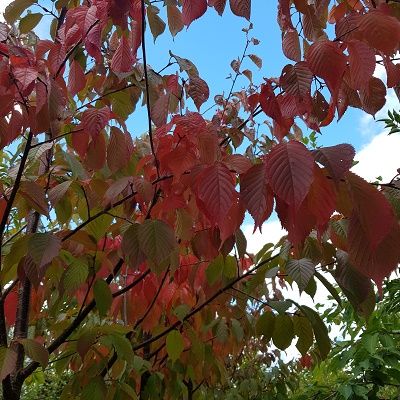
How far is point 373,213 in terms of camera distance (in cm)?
66

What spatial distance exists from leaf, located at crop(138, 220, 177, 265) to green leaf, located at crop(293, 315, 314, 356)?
443mm

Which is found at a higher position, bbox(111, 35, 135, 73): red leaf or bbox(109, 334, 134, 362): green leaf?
bbox(111, 35, 135, 73): red leaf

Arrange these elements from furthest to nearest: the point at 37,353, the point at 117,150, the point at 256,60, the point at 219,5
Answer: the point at 256,60
the point at 117,150
the point at 37,353
the point at 219,5

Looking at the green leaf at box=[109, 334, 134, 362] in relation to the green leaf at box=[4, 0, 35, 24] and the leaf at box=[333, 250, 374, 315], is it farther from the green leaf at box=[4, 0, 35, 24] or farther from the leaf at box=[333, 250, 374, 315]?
the green leaf at box=[4, 0, 35, 24]

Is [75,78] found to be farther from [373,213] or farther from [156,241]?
[373,213]

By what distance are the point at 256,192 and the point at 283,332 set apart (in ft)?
1.96

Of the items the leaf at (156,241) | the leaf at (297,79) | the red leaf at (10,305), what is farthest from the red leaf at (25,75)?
the red leaf at (10,305)

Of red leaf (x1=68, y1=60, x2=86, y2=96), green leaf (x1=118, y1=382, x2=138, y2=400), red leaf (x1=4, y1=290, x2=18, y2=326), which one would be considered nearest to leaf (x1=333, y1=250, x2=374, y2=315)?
green leaf (x1=118, y1=382, x2=138, y2=400)

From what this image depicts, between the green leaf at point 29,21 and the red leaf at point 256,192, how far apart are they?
3.26 feet

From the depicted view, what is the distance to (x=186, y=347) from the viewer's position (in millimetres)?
1879

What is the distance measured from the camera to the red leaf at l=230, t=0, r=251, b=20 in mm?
973

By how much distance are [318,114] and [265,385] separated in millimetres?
3198

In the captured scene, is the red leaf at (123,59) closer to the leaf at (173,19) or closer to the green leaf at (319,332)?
the leaf at (173,19)

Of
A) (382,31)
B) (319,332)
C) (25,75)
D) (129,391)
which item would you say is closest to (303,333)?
(319,332)
